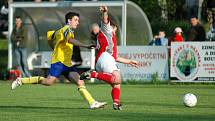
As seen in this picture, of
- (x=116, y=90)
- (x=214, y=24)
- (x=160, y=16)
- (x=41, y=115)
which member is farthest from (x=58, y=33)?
(x=160, y=16)

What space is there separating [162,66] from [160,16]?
13.9m

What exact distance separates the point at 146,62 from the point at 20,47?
5794mm

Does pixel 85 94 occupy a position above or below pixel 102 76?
below

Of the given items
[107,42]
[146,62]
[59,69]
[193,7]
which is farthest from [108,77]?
[193,7]

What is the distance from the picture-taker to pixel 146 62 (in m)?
27.1

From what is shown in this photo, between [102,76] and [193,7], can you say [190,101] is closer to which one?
[102,76]

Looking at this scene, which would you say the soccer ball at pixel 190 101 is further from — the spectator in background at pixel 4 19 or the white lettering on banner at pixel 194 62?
the spectator in background at pixel 4 19

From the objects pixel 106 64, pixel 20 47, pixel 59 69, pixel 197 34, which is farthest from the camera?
pixel 20 47

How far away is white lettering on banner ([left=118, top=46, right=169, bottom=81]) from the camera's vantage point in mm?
27016

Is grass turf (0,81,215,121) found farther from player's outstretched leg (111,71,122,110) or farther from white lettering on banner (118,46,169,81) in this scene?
white lettering on banner (118,46,169,81)

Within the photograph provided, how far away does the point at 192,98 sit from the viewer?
15.7 metres

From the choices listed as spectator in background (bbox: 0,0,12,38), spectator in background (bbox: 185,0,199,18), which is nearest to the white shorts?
spectator in background (bbox: 185,0,199,18)

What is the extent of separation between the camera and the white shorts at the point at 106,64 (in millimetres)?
15305

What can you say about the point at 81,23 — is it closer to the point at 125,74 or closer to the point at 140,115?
the point at 125,74
